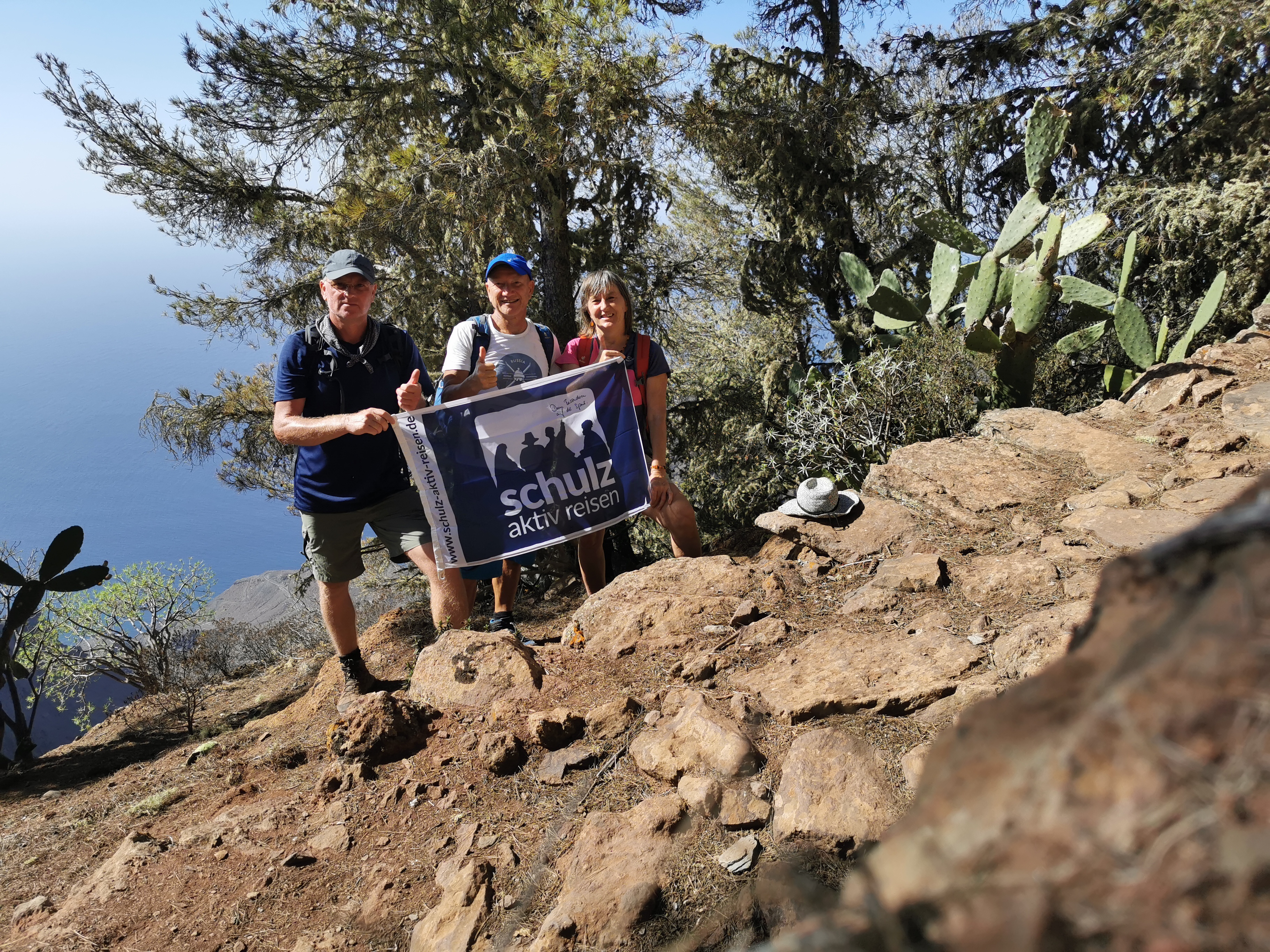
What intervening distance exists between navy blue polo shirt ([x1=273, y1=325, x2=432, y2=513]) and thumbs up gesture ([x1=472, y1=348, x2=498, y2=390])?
11.5 inches

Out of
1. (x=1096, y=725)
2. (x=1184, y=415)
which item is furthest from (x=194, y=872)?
Answer: (x=1184, y=415)

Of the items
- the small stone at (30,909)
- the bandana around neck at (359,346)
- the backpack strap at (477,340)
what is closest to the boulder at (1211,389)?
the backpack strap at (477,340)

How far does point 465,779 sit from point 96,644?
7483 millimetres

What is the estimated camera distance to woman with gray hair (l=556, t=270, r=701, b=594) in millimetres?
4363

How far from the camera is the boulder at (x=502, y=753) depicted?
3.01 m

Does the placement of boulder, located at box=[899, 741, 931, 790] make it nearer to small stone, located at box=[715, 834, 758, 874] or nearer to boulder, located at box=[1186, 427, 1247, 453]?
small stone, located at box=[715, 834, 758, 874]

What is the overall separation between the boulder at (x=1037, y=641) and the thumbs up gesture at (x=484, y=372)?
2676 mm

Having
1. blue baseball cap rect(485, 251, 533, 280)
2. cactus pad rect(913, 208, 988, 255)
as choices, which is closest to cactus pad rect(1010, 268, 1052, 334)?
cactus pad rect(913, 208, 988, 255)

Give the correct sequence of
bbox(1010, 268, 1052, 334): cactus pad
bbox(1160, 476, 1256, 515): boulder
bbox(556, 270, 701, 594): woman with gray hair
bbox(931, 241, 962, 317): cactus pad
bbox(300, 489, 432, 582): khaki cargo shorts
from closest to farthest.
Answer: bbox(1160, 476, 1256, 515): boulder → bbox(300, 489, 432, 582): khaki cargo shorts → bbox(556, 270, 701, 594): woman with gray hair → bbox(1010, 268, 1052, 334): cactus pad → bbox(931, 241, 962, 317): cactus pad

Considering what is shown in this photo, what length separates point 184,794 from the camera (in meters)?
3.68

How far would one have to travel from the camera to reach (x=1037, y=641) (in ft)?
9.41

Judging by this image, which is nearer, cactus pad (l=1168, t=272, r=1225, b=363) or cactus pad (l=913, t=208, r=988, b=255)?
cactus pad (l=1168, t=272, r=1225, b=363)

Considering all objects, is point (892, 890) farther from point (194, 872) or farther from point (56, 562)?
point (56, 562)

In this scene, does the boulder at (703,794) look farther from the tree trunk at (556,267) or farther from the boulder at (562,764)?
the tree trunk at (556,267)
